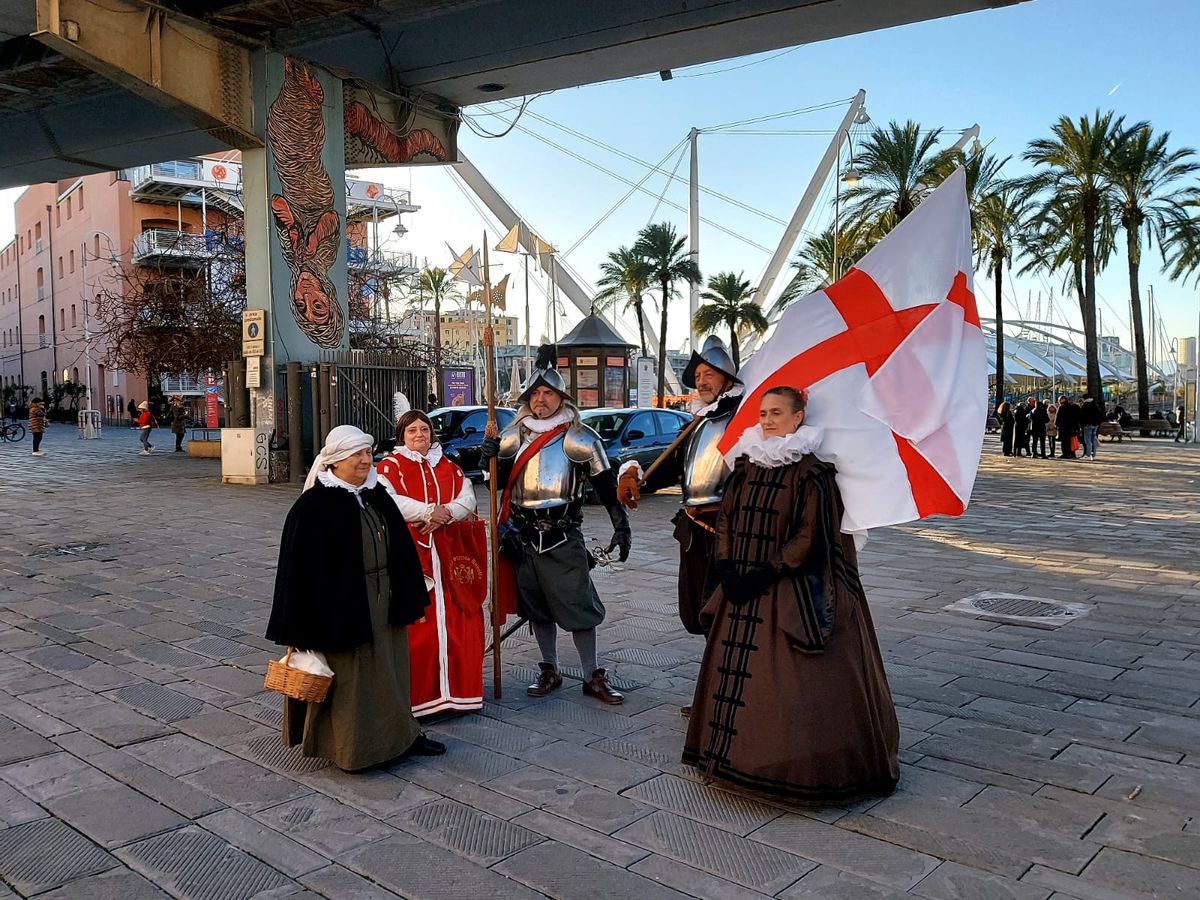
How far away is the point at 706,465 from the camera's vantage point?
4859 millimetres

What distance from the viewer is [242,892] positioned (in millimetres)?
3219

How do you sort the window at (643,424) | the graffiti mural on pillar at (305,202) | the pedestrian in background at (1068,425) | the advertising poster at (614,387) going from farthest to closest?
1. the advertising poster at (614,387)
2. the pedestrian in background at (1068,425)
3. the graffiti mural on pillar at (305,202)
4. the window at (643,424)

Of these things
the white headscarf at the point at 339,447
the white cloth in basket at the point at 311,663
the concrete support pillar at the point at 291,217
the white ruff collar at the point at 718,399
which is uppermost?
the concrete support pillar at the point at 291,217

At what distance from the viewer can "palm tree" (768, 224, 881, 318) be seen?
3444 cm

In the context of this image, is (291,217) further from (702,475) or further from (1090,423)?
(1090,423)

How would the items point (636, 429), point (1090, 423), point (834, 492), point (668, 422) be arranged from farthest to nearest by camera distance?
point (1090, 423) → point (668, 422) → point (636, 429) → point (834, 492)

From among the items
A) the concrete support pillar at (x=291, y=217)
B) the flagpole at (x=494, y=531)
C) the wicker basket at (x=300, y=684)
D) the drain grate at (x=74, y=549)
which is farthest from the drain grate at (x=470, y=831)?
the concrete support pillar at (x=291, y=217)

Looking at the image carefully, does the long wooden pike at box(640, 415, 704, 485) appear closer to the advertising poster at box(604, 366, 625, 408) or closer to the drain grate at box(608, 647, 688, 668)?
the drain grate at box(608, 647, 688, 668)

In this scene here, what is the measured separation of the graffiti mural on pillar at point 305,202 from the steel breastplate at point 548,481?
1321 cm

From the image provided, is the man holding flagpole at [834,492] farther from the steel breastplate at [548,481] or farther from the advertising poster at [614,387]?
the advertising poster at [614,387]

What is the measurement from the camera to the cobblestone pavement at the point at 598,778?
3.29 meters

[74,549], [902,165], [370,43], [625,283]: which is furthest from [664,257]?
[74,549]

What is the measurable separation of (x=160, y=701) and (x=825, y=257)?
135 feet

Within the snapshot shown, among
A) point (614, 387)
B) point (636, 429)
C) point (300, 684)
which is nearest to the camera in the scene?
point (300, 684)
